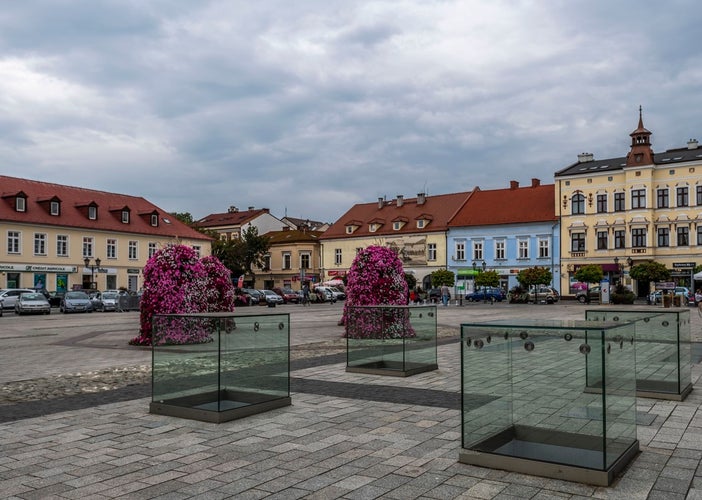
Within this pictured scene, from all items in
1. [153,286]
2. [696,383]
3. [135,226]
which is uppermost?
[135,226]

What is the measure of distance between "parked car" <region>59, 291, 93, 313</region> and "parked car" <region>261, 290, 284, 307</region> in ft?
44.5

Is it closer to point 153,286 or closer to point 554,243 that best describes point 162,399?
point 153,286

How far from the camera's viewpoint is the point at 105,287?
178ft

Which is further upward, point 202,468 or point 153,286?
point 153,286

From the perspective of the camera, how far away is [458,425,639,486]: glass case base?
527 cm

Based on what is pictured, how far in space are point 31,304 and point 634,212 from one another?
45088 mm

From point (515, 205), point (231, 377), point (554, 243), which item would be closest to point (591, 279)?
point (554, 243)

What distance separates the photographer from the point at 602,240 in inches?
2185

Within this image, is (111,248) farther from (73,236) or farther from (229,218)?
(229,218)

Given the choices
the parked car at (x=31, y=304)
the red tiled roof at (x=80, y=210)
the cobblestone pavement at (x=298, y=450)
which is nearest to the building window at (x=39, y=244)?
the red tiled roof at (x=80, y=210)

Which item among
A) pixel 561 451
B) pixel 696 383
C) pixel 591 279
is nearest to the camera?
pixel 561 451

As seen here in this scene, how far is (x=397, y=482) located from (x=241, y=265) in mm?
65706

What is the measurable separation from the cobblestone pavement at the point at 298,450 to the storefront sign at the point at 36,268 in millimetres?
42120

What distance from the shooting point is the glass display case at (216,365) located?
24.9 ft
